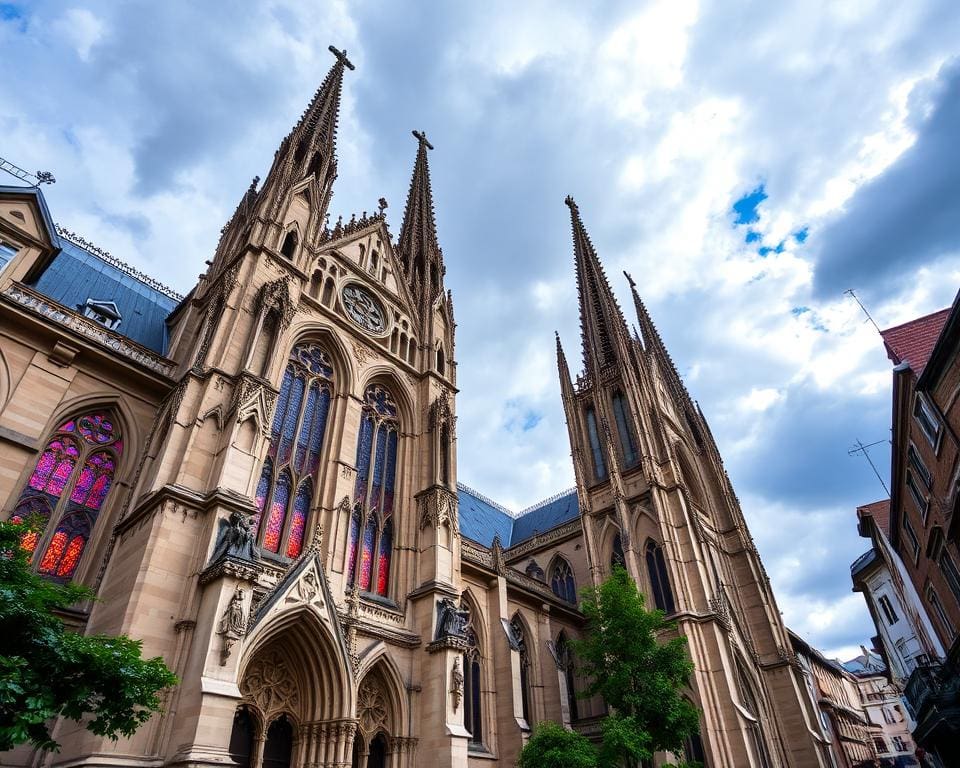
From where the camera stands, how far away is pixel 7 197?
16.3 meters

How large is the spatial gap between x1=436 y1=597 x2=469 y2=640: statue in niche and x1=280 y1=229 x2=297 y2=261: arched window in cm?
1307

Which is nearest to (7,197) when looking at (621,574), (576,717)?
(621,574)

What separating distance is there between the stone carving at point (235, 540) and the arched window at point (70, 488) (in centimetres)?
371

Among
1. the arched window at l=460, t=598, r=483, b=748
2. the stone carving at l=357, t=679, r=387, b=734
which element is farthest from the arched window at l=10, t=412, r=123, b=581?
the arched window at l=460, t=598, r=483, b=748

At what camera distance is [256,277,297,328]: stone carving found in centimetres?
1791

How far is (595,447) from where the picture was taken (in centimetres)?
3594

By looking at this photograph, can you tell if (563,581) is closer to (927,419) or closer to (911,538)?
(911,538)

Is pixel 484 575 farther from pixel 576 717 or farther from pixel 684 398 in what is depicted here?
pixel 684 398

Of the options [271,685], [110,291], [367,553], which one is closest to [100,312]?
[110,291]

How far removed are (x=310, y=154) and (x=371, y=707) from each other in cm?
2134

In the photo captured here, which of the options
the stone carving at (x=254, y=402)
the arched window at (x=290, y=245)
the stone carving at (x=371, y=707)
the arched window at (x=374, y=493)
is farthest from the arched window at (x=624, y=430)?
the stone carving at (x=254, y=402)

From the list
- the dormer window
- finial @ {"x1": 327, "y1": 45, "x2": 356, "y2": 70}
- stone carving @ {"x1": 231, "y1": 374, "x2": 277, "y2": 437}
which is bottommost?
stone carving @ {"x1": 231, "y1": 374, "x2": 277, "y2": 437}

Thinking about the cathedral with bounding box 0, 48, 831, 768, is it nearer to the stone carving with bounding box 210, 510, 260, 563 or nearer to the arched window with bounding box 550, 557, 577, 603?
the stone carving with bounding box 210, 510, 260, 563

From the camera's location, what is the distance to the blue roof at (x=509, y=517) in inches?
1553
